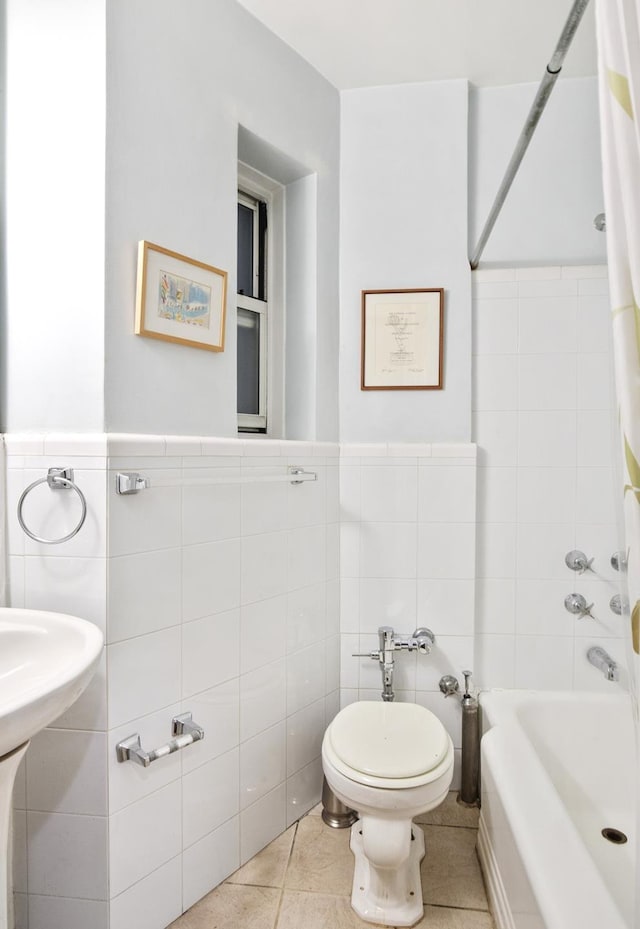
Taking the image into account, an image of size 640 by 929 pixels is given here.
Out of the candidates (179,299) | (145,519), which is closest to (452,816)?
(145,519)

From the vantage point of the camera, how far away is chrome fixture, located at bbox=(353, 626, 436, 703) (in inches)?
79.0

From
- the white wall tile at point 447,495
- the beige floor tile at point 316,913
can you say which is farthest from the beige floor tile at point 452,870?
the white wall tile at point 447,495

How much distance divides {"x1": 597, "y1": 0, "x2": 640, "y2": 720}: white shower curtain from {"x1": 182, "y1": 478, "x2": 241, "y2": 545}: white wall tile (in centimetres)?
106

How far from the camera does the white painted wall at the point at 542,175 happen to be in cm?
211

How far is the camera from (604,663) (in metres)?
1.90

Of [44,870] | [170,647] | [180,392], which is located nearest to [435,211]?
[180,392]

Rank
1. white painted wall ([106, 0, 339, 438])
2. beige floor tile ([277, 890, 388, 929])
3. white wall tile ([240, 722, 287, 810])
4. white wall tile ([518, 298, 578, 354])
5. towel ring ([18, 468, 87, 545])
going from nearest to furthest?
towel ring ([18, 468, 87, 545]) → white painted wall ([106, 0, 339, 438]) → beige floor tile ([277, 890, 388, 929]) → white wall tile ([240, 722, 287, 810]) → white wall tile ([518, 298, 578, 354])

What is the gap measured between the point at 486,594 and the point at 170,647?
3.98 ft

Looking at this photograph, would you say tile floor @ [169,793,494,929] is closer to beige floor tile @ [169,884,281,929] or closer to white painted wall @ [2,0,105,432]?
beige floor tile @ [169,884,281,929]

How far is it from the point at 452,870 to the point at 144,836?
35.8 inches

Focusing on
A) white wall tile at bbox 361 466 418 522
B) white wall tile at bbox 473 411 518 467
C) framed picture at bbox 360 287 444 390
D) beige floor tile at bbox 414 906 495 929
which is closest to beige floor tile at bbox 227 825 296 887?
beige floor tile at bbox 414 906 495 929

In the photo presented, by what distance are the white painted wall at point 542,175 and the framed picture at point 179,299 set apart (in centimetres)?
105

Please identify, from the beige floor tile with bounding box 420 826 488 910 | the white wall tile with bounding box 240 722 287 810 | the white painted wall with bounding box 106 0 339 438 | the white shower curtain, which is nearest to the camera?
the white shower curtain

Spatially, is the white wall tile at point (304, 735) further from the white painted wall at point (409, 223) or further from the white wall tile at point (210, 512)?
the white painted wall at point (409, 223)
